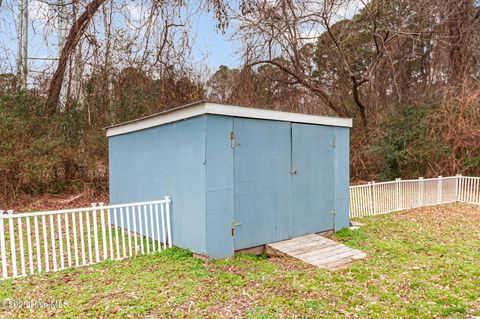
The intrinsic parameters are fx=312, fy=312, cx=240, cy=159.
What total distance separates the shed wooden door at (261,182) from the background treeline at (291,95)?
159 inches

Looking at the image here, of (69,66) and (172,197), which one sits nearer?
(172,197)

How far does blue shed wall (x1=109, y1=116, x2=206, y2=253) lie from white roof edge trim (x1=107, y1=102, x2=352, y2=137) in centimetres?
9

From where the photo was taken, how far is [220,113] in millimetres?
→ 4180

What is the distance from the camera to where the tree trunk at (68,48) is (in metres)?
6.03

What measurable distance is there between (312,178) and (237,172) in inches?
64.8

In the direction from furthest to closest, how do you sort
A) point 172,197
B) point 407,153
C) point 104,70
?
point 407,153, point 104,70, point 172,197

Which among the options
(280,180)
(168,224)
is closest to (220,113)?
(280,180)

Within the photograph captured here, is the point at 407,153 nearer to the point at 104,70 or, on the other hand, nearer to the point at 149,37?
the point at 149,37

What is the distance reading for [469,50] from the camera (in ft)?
38.0

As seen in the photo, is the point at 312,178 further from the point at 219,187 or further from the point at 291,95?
the point at 291,95

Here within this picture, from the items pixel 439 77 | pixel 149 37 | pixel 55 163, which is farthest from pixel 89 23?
pixel 439 77

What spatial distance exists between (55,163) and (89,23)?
4.56 metres

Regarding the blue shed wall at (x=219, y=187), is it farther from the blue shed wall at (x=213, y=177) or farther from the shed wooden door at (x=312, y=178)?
the shed wooden door at (x=312, y=178)

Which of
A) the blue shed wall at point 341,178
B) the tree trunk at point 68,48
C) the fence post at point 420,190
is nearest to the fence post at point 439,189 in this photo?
the fence post at point 420,190
